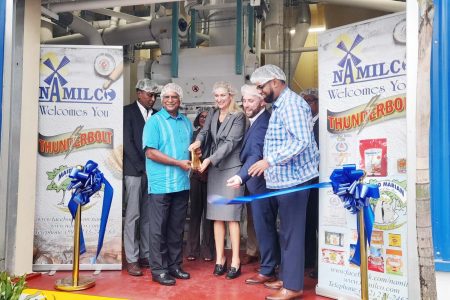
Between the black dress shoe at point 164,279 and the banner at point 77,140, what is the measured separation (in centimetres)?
58

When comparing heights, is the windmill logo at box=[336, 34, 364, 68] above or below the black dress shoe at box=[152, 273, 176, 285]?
above

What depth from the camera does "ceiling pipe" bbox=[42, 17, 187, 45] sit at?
19.2 ft

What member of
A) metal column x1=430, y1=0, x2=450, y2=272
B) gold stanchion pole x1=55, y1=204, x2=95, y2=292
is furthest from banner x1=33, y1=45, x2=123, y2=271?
metal column x1=430, y1=0, x2=450, y2=272

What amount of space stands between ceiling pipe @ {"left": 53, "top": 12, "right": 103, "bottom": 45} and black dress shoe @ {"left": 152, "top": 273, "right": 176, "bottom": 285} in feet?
12.4

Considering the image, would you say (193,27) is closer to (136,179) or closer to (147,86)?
(147,86)

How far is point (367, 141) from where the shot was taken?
9.52 ft

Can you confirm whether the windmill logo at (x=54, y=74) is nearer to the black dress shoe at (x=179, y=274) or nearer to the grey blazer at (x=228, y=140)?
the grey blazer at (x=228, y=140)

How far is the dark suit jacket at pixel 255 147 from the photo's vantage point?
3318 mm

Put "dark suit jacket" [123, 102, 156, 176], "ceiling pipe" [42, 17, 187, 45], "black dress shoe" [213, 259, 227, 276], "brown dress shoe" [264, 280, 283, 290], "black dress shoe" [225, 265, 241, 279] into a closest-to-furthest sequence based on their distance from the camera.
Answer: "brown dress shoe" [264, 280, 283, 290] → "black dress shoe" [225, 265, 241, 279] → "black dress shoe" [213, 259, 227, 276] → "dark suit jacket" [123, 102, 156, 176] → "ceiling pipe" [42, 17, 187, 45]

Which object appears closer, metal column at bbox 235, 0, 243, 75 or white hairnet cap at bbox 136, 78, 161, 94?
white hairnet cap at bbox 136, 78, 161, 94

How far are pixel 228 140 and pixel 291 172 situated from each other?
687 mm

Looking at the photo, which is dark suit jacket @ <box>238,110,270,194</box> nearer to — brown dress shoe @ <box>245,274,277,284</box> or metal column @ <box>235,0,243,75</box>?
brown dress shoe @ <box>245,274,277,284</box>

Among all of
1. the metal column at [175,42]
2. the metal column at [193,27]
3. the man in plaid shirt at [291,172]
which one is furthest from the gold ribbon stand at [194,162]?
the metal column at [193,27]

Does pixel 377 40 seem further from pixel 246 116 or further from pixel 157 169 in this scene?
pixel 157 169
